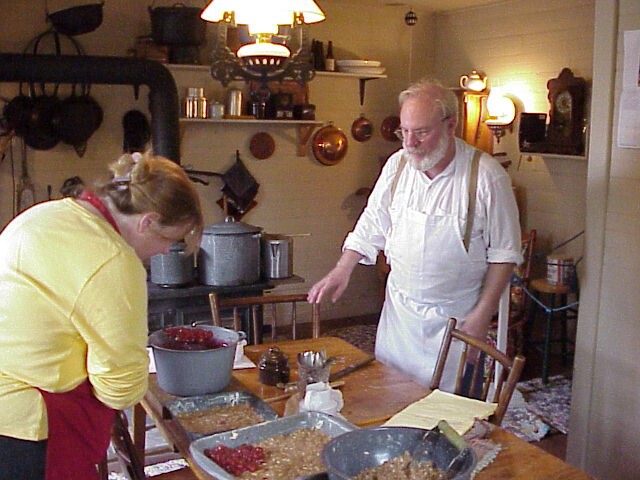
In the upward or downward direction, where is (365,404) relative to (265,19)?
downward

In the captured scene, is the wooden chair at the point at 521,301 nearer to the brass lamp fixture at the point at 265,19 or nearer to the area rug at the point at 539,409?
the area rug at the point at 539,409

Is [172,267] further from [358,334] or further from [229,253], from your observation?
[358,334]

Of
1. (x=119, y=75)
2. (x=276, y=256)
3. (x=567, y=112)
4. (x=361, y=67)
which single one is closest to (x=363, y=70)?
(x=361, y=67)

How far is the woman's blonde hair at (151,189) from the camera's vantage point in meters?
1.54

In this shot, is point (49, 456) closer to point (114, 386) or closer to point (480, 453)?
point (114, 386)

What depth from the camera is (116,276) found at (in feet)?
4.66

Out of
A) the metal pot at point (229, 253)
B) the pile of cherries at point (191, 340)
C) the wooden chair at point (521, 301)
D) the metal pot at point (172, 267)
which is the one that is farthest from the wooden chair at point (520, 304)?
the pile of cherries at point (191, 340)

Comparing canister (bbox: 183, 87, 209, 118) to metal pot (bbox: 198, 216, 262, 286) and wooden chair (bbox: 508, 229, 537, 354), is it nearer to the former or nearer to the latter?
metal pot (bbox: 198, 216, 262, 286)

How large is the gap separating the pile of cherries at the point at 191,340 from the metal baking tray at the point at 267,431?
13.3 inches

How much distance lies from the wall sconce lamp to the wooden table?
116 inches

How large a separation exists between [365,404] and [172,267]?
1679 millimetres

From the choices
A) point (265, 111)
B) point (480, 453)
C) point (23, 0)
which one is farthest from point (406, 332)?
point (23, 0)

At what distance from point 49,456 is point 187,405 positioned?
0.40 meters

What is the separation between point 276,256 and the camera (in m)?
3.58
